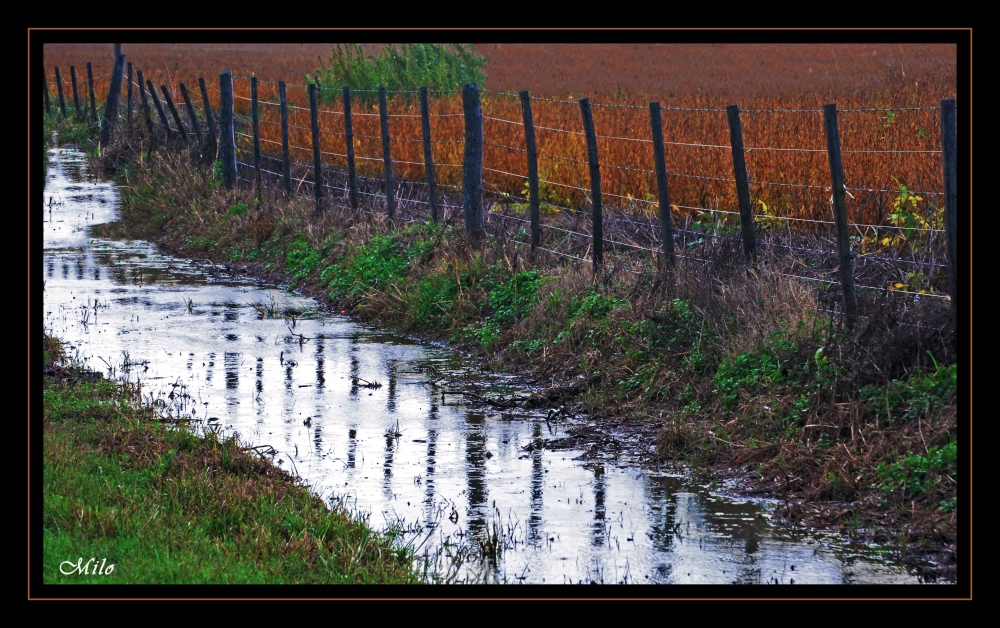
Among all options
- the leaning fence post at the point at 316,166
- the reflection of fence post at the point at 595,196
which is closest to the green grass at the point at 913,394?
the reflection of fence post at the point at 595,196

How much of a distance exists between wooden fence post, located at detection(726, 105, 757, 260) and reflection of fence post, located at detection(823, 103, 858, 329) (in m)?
0.95

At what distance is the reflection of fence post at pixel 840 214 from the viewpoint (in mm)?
8180

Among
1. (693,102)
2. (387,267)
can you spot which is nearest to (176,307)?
(387,267)

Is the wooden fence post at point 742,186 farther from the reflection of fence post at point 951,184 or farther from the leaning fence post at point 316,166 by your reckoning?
the leaning fence post at point 316,166

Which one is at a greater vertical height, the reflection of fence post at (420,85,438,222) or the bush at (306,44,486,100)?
the bush at (306,44,486,100)

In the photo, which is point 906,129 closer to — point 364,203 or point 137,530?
point 364,203

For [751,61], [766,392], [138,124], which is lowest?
[766,392]

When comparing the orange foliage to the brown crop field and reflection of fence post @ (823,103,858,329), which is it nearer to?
the brown crop field

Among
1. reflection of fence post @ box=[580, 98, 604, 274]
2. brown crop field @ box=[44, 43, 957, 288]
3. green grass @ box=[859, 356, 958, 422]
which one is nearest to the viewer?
green grass @ box=[859, 356, 958, 422]

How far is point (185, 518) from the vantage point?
19.9 ft

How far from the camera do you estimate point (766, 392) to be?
311 inches

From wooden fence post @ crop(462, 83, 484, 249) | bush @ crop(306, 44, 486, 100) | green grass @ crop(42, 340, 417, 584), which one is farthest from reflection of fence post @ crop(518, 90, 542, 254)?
bush @ crop(306, 44, 486, 100)

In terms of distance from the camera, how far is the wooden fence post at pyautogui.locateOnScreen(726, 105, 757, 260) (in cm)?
936
